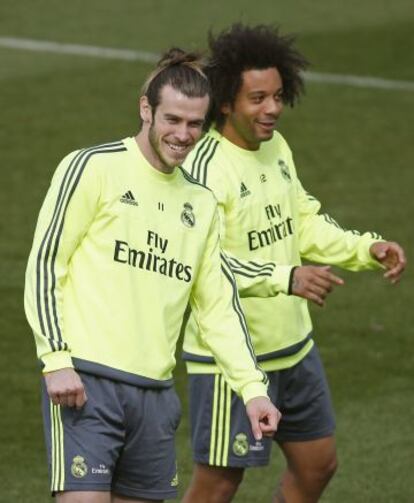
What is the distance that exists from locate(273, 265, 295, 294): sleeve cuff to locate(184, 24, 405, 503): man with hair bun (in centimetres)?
17

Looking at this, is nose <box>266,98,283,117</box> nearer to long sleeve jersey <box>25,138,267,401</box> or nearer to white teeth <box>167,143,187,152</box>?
long sleeve jersey <box>25,138,267,401</box>

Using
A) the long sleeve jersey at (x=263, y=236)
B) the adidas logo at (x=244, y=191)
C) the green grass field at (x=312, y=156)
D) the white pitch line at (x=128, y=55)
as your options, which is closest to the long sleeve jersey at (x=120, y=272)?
the long sleeve jersey at (x=263, y=236)

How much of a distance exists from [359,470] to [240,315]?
3316mm

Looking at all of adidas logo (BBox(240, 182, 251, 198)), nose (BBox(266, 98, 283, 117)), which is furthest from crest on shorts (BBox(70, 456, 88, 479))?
nose (BBox(266, 98, 283, 117))

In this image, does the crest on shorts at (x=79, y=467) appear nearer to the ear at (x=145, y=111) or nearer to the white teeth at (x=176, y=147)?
the white teeth at (x=176, y=147)

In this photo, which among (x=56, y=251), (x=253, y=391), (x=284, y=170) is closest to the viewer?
(x=56, y=251)

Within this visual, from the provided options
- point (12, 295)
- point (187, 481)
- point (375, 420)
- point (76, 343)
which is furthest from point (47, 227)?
point (12, 295)

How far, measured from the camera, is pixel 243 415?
30.7 feet

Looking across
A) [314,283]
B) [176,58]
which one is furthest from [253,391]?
[176,58]

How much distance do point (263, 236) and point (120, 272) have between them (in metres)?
1.45

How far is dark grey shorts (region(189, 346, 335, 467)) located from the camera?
936cm

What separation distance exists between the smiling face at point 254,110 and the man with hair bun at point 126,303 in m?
1.17

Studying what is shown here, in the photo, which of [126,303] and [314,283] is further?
[314,283]

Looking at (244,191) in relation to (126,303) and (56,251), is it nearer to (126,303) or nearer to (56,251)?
(126,303)
